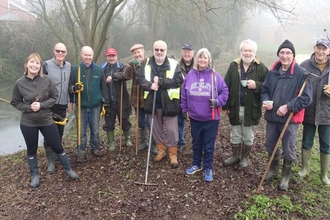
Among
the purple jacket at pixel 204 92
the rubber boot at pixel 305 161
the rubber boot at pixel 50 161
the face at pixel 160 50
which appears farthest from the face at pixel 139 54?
the rubber boot at pixel 305 161

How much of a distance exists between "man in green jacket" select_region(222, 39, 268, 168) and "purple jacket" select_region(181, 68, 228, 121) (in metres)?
0.31

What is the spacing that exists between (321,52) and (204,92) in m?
1.77

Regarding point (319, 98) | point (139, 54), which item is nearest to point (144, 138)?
point (139, 54)

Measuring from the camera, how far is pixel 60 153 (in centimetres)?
475

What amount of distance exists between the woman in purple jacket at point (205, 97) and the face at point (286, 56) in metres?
0.89

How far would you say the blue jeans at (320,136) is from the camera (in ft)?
14.7

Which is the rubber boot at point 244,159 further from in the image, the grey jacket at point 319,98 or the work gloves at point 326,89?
the work gloves at point 326,89

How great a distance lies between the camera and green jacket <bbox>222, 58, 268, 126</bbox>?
4.55m

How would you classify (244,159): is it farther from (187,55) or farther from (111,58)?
(111,58)

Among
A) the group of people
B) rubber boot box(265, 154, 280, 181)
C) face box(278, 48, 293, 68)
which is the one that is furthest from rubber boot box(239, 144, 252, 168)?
face box(278, 48, 293, 68)

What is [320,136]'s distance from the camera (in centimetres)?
455

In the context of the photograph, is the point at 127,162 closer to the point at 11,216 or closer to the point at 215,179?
the point at 215,179

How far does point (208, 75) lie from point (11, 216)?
3.42 m

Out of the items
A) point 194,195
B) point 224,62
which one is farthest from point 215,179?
point 224,62
